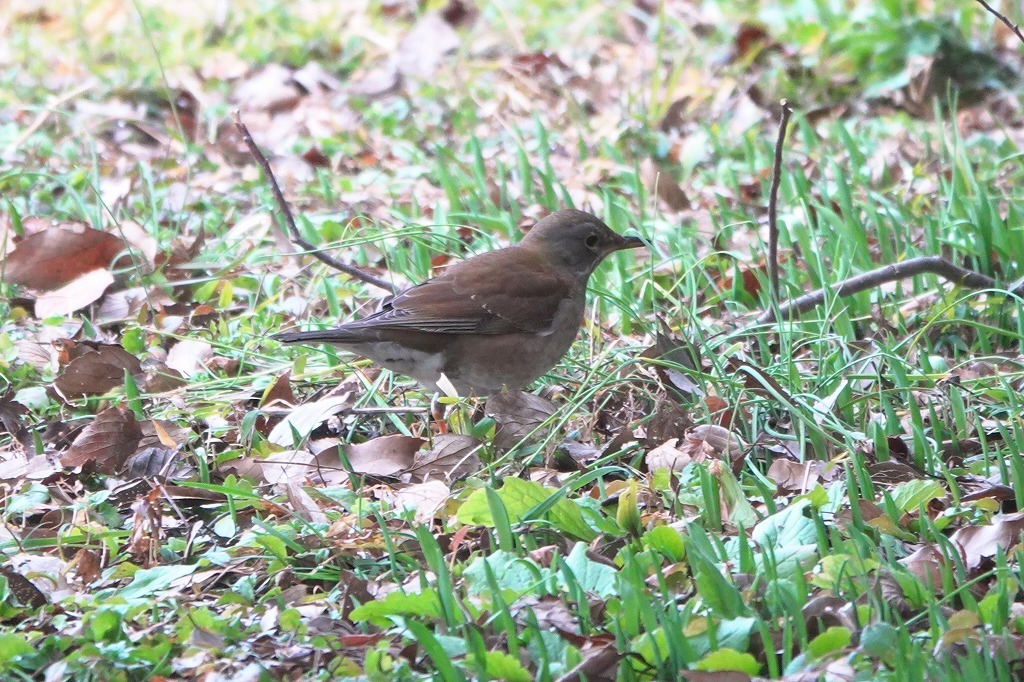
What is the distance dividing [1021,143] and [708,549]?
16.0ft

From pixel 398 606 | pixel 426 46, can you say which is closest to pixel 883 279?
pixel 398 606

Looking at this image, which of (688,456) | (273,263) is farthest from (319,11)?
(688,456)

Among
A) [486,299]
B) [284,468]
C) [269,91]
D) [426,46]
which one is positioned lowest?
[284,468]

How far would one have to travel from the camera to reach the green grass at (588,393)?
3119 millimetres

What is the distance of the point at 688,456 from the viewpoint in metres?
4.18

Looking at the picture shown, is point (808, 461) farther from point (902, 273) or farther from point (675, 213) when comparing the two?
point (675, 213)

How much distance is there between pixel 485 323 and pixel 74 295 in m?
1.96

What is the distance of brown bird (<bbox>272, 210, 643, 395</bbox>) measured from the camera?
4.70m

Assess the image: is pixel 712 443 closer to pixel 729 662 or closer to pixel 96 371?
pixel 729 662

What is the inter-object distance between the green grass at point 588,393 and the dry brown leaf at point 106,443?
7 cm

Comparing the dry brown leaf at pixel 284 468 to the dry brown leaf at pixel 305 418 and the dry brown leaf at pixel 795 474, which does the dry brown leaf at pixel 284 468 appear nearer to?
the dry brown leaf at pixel 305 418

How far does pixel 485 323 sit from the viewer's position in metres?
5.02

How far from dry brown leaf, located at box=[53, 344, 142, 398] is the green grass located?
3.5 inches

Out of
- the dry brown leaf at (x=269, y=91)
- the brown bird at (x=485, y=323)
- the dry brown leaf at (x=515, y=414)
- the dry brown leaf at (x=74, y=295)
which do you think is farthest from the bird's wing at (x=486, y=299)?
the dry brown leaf at (x=269, y=91)
